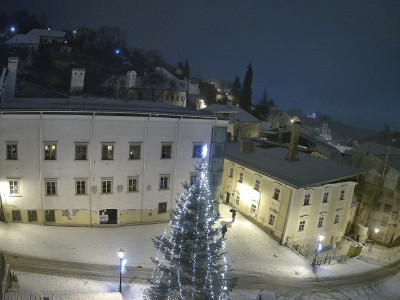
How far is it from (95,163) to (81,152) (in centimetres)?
137

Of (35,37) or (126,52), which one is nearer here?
(35,37)

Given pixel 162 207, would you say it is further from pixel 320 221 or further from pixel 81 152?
pixel 320 221

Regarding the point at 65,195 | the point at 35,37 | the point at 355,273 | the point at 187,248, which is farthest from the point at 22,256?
the point at 35,37

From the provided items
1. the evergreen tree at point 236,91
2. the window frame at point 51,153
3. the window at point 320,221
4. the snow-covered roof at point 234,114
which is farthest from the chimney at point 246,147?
the evergreen tree at point 236,91

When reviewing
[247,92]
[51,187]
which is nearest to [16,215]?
[51,187]

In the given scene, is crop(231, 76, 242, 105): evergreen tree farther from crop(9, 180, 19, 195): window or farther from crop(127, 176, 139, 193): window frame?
crop(9, 180, 19, 195): window

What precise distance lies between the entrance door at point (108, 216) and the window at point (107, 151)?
4.77 metres

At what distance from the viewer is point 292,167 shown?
28812 mm

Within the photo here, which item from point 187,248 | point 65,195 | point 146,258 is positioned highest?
point 187,248

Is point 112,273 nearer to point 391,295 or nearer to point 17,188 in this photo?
point 17,188

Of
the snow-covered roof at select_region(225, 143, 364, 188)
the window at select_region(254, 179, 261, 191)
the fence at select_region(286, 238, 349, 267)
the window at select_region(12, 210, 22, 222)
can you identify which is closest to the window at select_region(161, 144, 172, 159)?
the snow-covered roof at select_region(225, 143, 364, 188)

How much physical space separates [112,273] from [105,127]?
10.8 m

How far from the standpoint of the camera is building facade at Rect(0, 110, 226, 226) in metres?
21.2

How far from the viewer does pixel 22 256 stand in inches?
736
